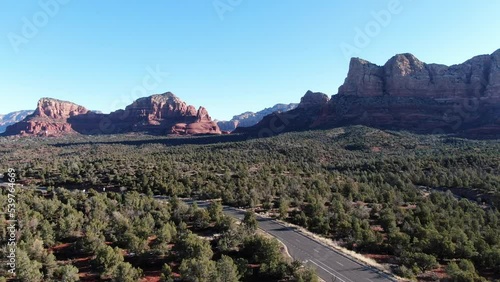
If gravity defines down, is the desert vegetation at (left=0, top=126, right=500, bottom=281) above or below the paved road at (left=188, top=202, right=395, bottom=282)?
above

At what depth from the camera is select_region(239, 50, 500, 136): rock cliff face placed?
164750 millimetres

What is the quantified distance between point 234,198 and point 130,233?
2592cm

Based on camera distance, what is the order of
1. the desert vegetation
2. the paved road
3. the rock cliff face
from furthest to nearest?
1. the rock cliff face
2. the desert vegetation
3. the paved road

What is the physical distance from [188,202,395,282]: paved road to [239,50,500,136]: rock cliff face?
135 m

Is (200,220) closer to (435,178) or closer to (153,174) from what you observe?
(153,174)

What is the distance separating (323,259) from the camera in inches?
1400

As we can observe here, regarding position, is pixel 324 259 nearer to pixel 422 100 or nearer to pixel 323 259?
pixel 323 259

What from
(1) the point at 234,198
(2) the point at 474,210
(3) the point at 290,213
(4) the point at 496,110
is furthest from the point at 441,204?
(4) the point at 496,110

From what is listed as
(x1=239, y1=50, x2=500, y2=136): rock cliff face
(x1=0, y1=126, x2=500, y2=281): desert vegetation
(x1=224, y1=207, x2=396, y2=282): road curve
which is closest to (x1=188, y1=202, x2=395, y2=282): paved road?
(x1=224, y1=207, x2=396, y2=282): road curve

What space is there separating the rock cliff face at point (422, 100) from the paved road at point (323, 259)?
442 feet

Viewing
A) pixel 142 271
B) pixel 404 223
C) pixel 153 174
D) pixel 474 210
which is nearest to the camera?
pixel 142 271

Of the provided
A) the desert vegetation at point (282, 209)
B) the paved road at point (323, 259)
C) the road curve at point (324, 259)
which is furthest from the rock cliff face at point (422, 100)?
the paved road at point (323, 259)

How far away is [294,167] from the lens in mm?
95875

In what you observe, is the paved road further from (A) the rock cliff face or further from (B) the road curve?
(A) the rock cliff face
